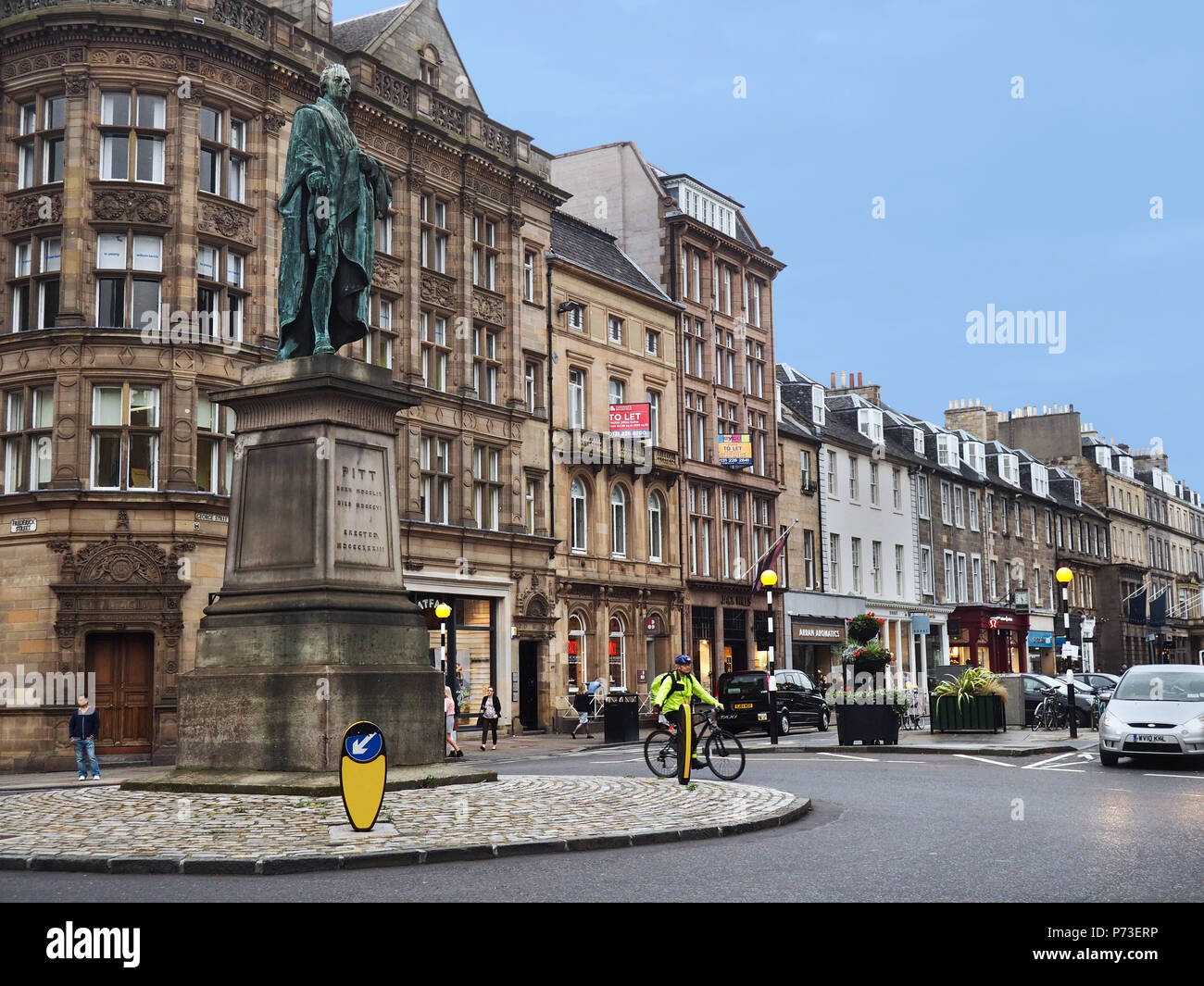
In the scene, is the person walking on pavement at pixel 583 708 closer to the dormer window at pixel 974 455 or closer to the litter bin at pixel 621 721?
the litter bin at pixel 621 721

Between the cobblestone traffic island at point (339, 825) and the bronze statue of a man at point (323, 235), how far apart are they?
571 centimetres

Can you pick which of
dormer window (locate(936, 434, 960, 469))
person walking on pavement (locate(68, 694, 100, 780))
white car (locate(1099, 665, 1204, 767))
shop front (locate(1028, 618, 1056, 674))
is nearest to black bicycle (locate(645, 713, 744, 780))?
white car (locate(1099, 665, 1204, 767))

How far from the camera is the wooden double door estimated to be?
1145 inches

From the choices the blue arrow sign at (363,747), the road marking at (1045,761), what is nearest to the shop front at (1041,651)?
the road marking at (1045,761)

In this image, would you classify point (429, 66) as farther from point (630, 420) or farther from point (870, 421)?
point (870, 421)

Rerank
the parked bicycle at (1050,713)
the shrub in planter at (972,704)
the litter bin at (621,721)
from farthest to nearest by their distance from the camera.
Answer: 1. the parked bicycle at (1050,713)
2. the litter bin at (621,721)
3. the shrub in planter at (972,704)

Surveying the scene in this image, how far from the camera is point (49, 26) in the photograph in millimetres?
30141

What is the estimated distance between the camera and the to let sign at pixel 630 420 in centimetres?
4344

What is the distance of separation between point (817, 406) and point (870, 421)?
460 centimetres

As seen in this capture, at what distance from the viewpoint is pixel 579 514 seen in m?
44.1

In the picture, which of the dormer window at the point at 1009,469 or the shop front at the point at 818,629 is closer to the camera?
the shop front at the point at 818,629

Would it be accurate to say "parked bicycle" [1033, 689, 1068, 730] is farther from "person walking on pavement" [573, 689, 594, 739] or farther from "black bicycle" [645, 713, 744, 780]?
"black bicycle" [645, 713, 744, 780]

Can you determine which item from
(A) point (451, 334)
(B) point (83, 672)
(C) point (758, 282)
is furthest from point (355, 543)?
(C) point (758, 282)

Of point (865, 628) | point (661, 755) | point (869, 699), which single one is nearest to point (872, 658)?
point (869, 699)
